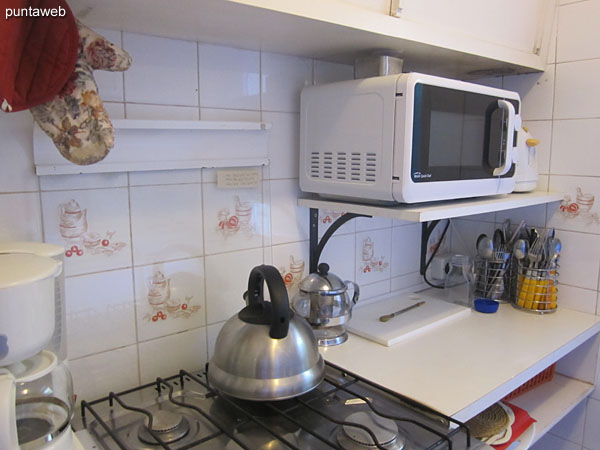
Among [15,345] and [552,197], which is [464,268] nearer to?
[552,197]

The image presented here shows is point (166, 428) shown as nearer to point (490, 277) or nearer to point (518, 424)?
point (518, 424)

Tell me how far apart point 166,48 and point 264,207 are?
0.46 meters

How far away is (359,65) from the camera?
1.27 m

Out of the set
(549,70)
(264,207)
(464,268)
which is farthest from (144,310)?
(549,70)

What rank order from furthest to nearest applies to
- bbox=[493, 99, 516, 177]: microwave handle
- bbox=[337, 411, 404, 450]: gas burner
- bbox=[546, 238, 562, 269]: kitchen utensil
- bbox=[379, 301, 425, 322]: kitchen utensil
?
bbox=[546, 238, 562, 269]: kitchen utensil < bbox=[379, 301, 425, 322]: kitchen utensil < bbox=[493, 99, 516, 177]: microwave handle < bbox=[337, 411, 404, 450]: gas burner

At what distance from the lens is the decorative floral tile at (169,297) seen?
44.1 inches

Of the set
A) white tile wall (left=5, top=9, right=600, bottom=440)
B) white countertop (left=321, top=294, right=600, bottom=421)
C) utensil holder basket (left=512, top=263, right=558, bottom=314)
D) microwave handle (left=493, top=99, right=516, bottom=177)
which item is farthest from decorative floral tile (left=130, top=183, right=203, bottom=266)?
utensil holder basket (left=512, top=263, right=558, bottom=314)

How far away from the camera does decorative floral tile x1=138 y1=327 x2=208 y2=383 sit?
1.14 m

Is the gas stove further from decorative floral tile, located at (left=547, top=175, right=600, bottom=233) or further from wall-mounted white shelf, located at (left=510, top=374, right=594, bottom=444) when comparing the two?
decorative floral tile, located at (left=547, top=175, right=600, bottom=233)

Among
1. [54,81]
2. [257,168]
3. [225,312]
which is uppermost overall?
[54,81]

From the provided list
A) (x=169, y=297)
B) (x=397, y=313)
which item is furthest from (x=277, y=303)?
(x=397, y=313)

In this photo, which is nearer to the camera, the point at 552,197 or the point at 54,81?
the point at 54,81

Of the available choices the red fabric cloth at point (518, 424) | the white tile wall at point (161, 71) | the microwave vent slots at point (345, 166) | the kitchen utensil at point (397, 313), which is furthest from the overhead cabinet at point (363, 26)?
the red fabric cloth at point (518, 424)

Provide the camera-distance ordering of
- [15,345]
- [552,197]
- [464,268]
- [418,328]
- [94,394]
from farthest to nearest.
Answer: [464,268] → [552,197] → [418,328] → [94,394] → [15,345]
